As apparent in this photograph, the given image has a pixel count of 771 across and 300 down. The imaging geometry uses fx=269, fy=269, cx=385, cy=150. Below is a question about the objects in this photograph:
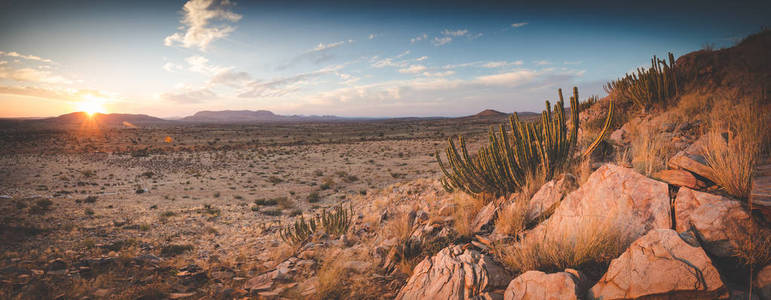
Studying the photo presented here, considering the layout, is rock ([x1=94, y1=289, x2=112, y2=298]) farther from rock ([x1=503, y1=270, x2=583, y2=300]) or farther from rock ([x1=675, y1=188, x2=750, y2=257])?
rock ([x1=675, y1=188, x2=750, y2=257])

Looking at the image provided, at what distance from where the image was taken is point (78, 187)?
14195 mm

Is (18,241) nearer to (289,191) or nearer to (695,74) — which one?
(289,191)

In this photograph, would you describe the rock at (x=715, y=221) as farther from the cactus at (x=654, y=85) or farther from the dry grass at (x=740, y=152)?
the cactus at (x=654, y=85)

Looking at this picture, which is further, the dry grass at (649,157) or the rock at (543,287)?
the dry grass at (649,157)

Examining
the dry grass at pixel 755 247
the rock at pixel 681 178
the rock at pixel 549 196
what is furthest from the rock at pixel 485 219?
the dry grass at pixel 755 247

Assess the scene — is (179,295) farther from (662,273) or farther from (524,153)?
(524,153)

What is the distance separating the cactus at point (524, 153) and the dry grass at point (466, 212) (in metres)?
0.31

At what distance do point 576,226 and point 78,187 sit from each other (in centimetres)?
2150

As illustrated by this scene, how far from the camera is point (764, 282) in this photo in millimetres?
2082

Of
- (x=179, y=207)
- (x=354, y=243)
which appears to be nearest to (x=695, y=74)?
(x=354, y=243)

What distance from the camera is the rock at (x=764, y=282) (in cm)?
204

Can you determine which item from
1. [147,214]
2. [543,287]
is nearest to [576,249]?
[543,287]

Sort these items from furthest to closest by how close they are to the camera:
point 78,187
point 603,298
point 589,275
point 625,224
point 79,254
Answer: point 78,187
point 79,254
point 625,224
point 589,275
point 603,298

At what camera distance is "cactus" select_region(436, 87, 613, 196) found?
5.18 m
